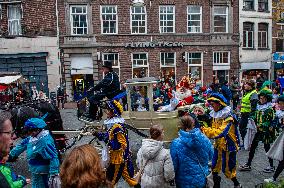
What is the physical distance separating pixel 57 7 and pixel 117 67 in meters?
6.06

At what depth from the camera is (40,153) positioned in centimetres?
467

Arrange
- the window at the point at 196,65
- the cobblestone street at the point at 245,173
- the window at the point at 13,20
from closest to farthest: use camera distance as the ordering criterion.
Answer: the cobblestone street at the point at 245,173
the window at the point at 13,20
the window at the point at 196,65

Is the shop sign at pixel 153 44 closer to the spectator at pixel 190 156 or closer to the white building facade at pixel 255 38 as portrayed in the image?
the white building facade at pixel 255 38

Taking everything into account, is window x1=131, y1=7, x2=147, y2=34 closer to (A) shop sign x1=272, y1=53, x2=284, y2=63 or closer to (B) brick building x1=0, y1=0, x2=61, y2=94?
(B) brick building x1=0, y1=0, x2=61, y2=94

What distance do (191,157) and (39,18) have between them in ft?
71.7

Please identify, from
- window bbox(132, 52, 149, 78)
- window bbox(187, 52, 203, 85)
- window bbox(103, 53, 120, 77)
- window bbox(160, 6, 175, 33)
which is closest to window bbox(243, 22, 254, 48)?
window bbox(187, 52, 203, 85)

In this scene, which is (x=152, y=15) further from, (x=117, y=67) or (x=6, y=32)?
(x=6, y=32)

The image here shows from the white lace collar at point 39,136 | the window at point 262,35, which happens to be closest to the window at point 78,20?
the window at point 262,35

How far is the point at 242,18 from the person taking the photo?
87.6ft

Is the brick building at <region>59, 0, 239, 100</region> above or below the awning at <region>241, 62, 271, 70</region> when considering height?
above

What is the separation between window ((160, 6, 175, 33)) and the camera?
2487 cm

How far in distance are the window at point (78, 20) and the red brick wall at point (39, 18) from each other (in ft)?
4.39

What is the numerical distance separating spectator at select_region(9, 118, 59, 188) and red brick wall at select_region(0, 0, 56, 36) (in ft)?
65.9

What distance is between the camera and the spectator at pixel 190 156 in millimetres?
4484
